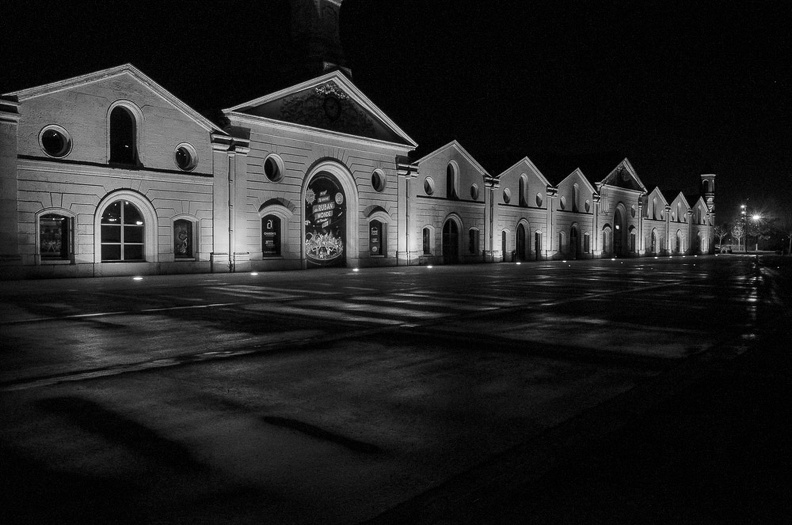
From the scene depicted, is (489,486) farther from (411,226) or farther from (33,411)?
(411,226)

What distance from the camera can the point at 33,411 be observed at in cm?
518

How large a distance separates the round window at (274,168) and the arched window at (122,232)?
7.29m

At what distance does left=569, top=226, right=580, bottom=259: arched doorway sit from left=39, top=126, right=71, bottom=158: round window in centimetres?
4312

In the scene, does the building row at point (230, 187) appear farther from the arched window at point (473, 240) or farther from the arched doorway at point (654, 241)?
the arched doorway at point (654, 241)

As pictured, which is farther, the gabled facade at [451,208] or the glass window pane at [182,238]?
the gabled facade at [451,208]

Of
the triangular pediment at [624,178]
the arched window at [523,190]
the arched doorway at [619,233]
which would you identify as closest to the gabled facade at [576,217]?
the triangular pediment at [624,178]

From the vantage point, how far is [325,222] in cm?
3506

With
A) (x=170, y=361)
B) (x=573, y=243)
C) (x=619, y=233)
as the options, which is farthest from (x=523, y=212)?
(x=170, y=361)

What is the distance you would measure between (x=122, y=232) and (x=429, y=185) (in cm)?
2084

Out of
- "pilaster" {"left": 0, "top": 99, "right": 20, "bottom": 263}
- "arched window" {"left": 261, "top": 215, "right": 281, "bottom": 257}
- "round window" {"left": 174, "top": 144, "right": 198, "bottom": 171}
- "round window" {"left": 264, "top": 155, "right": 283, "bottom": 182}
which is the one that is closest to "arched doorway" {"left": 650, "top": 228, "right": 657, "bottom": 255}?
"arched window" {"left": 261, "top": 215, "right": 281, "bottom": 257}

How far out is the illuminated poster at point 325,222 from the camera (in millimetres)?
34406

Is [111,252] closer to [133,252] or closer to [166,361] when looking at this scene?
[133,252]

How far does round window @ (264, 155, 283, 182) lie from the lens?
3219 cm

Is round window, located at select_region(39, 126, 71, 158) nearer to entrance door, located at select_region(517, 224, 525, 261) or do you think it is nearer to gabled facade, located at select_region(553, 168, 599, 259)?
entrance door, located at select_region(517, 224, 525, 261)
